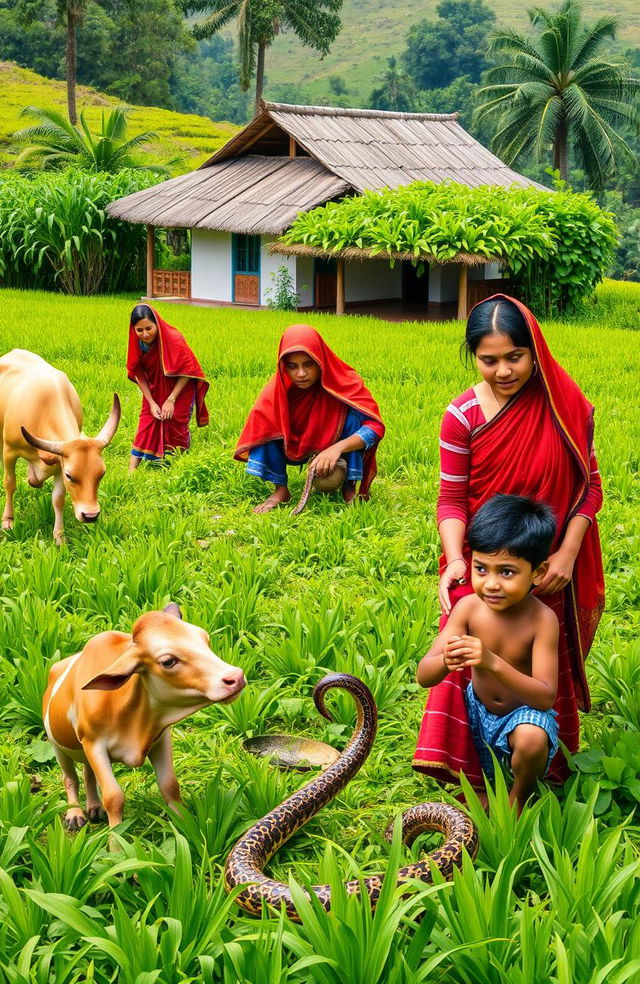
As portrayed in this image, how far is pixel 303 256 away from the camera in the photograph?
64.0 ft

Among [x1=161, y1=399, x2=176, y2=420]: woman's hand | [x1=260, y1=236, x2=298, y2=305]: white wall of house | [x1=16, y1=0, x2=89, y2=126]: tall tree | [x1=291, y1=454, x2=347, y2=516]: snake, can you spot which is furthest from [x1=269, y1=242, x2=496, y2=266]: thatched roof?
[x1=16, y1=0, x2=89, y2=126]: tall tree

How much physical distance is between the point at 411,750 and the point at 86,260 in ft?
59.9

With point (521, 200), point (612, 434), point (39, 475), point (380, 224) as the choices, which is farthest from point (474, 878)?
point (521, 200)

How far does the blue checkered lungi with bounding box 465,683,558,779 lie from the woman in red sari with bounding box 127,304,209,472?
4.31 m

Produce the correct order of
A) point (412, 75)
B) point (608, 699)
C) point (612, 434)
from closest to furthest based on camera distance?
1. point (608, 699)
2. point (612, 434)
3. point (412, 75)

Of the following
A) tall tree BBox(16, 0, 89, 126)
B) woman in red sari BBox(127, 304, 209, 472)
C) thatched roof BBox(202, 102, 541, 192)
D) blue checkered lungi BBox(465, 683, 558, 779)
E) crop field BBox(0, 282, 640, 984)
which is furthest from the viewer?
tall tree BBox(16, 0, 89, 126)

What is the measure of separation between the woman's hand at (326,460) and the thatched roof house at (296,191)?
41.3 feet

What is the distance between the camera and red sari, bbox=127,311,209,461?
6.91m

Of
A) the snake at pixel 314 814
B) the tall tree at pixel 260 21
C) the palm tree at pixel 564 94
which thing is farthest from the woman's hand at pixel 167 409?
the tall tree at pixel 260 21

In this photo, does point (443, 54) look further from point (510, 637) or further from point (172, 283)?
point (510, 637)

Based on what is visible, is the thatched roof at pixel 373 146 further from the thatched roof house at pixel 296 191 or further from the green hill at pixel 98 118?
the green hill at pixel 98 118

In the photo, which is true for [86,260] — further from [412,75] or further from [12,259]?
[412,75]

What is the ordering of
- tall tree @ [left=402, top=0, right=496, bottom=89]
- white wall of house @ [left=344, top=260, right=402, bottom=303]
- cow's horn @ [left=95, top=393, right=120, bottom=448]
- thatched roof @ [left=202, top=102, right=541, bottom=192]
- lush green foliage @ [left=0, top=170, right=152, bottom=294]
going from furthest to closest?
→ tall tree @ [left=402, top=0, right=496, bottom=89]
white wall of house @ [left=344, top=260, right=402, bottom=303]
lush green foliage @ [left=0, top=170, right=152, bottom=294]
thatched roof @ [left=202, top=102, right=541, bottom=192]
cow's horn @ [left=95, top=393, right=120, bottom=448]

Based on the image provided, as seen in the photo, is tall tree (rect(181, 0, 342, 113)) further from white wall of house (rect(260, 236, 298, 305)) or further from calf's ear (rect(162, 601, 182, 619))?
calf's ear (rect(162, 601, 182, 619))
